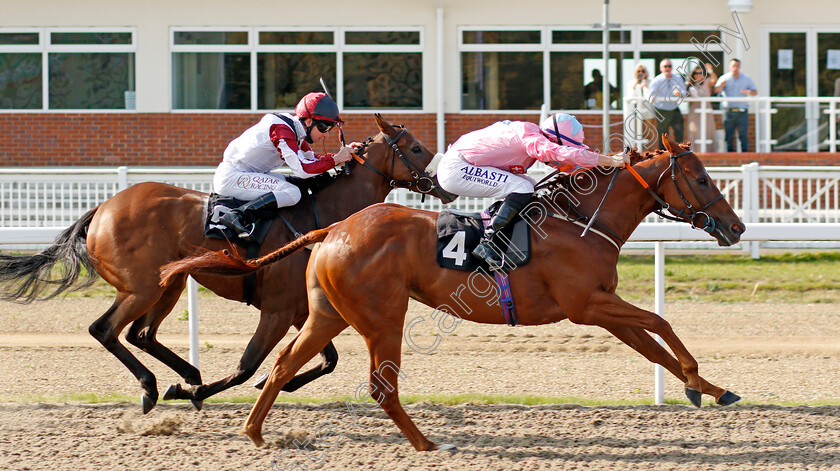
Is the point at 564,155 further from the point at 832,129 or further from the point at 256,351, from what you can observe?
the point at 832,129

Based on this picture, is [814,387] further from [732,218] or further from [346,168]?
[346,168]

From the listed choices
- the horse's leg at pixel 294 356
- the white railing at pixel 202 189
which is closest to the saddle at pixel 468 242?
the horse's leg at pixel 294 356

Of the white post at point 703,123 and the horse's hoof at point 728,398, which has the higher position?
the white post at point 703,123

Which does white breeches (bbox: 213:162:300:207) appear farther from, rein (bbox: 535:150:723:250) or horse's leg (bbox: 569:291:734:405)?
horse's leg (bbox: 569:291:734:405)

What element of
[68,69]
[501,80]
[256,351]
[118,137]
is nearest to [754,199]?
[501,80]

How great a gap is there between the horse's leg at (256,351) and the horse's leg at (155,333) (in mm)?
278

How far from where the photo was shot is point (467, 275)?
5.09 metres

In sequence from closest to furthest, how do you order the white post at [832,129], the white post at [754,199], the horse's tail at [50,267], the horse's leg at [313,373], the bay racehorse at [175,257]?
1. the bay racehorse at [175,257]
2. the horse's leg at [313,373]
3. the horse's tail at [50,267]
4. the white post at [754,199]
5. the white post at [832,129]

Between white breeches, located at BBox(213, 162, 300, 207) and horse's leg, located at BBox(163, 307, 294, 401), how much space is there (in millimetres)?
712

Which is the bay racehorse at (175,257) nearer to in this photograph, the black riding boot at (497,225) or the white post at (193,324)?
the white post at (193,324)

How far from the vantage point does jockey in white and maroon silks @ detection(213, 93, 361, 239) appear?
598cm

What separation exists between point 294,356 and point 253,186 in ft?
4.63

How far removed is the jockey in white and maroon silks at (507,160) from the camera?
5.18 metres

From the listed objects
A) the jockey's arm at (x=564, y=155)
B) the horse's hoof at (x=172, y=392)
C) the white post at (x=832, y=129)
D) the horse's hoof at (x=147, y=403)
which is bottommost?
the horse's hoof at (x=147, y=403)
